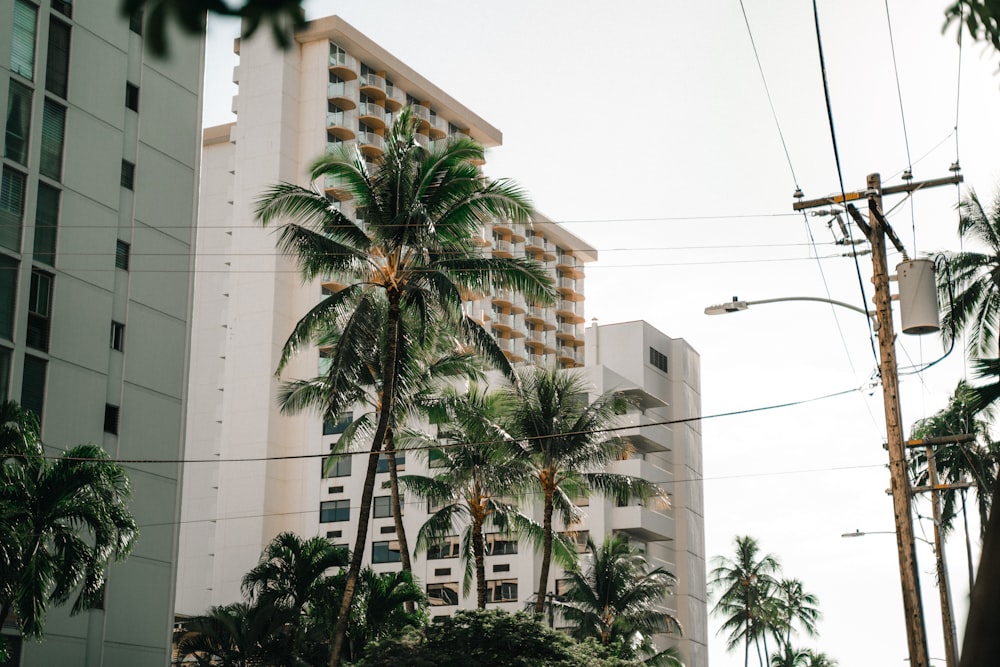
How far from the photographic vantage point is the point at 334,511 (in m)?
79.5

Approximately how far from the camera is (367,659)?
1129 inches

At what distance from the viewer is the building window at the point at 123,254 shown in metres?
40.0

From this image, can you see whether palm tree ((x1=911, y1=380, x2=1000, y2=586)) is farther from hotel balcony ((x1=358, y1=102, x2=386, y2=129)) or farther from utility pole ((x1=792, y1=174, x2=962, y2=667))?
hotel balcony ((x1=358, y1=102, x2=386, y2=129))

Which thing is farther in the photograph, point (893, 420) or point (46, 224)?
point (46, 224)

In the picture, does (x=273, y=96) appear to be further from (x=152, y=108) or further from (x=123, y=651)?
(x=123, y=651)

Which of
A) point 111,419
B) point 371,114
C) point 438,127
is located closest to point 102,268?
point 111,419

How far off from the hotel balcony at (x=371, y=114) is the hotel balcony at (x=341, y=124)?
3.48 feet

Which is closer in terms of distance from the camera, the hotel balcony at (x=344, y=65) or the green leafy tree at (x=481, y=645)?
the green leafy tree at (x=481, y=645)

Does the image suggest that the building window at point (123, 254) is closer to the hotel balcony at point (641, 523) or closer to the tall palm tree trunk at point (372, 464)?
the tall palm tree trunk at point (372, 464)

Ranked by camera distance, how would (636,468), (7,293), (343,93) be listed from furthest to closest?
(343,93) < (636,468) < (7,293)

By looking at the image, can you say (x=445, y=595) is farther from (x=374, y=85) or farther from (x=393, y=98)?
(x=393, y=98)

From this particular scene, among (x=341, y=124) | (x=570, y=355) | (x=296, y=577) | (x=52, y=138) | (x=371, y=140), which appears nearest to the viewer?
(x=52, y=138)

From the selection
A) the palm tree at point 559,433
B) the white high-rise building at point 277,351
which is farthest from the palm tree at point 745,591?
the palm tree at point 559,433

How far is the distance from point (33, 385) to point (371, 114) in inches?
2390
